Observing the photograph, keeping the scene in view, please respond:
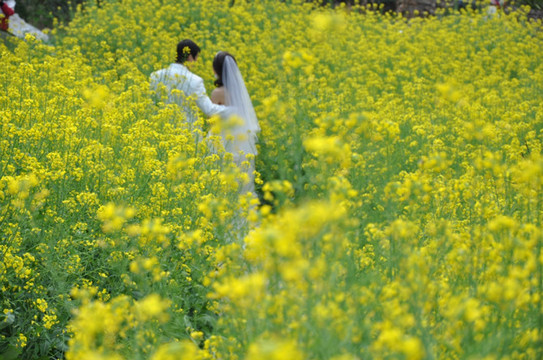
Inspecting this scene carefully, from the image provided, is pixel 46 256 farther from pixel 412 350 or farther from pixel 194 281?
pixel 412 350

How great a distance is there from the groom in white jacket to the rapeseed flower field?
226 millimetres

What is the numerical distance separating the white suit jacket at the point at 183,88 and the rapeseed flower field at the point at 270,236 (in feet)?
0.73

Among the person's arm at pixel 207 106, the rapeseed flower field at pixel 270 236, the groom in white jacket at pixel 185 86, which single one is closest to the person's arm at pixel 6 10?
the rapeseed flower field at pixel 270 236

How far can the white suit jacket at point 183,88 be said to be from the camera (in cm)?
618

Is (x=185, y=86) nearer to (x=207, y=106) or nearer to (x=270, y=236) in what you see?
(x=207, y=106)

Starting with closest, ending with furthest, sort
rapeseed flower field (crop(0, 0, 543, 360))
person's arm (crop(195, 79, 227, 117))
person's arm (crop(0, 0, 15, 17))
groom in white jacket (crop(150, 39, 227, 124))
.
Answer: rapeseed flower field (crop(0, 0, 543, 360)), groom in white jacket (crop(150, 39, 227, 124)), person's arm (crop(195, 79, 227, 117)), person's arm (crop(0, 0, 15, 17))

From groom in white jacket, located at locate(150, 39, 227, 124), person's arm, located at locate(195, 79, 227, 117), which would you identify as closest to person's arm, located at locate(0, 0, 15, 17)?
groom in white jacket, located at locate(150, 39, 227, 124)

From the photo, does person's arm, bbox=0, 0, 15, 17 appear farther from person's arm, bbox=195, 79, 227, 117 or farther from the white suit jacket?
person's arm, bbox=195, 79, 227, 117

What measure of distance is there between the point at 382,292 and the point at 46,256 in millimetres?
1773

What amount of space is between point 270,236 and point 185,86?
4.90 m

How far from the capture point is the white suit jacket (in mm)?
6176

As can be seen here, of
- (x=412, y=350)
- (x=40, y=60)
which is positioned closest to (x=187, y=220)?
(x=412, y=350)

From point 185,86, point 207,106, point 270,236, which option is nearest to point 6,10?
point 185,86

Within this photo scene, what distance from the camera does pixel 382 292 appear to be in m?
2.60
